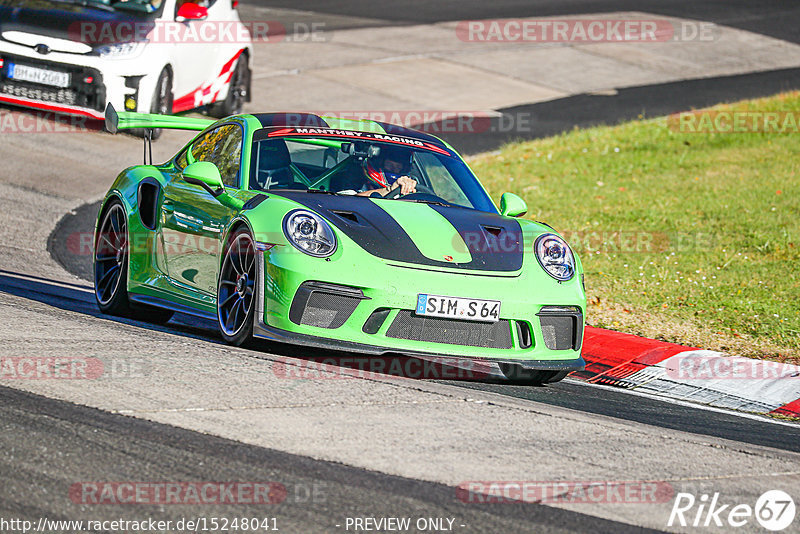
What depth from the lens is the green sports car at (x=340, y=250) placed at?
6180 millimetres

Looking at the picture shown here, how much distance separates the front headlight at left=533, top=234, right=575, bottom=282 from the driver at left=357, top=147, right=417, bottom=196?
0.98m

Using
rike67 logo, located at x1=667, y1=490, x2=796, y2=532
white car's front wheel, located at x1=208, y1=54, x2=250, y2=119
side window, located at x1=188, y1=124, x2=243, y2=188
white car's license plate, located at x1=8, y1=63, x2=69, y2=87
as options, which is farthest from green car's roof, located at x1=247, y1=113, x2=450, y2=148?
white car's front wheel, located at x1=208, y1=54, x2=250, y2=119

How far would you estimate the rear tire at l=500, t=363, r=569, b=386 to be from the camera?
6895mm

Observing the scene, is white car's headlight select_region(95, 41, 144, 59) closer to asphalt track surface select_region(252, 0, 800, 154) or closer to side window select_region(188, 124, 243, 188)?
asphalt track surface select_region(252, 0, 800, 154)

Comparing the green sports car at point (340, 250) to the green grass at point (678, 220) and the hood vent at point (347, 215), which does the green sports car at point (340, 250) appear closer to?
the hood vent at point (347, 215)

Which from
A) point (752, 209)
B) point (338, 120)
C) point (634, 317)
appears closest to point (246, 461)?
point (338, 120)

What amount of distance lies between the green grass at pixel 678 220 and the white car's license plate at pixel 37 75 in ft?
15.4

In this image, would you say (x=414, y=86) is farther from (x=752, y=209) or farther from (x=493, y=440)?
(x=493, y=440)

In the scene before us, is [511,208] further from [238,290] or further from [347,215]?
[238,290]

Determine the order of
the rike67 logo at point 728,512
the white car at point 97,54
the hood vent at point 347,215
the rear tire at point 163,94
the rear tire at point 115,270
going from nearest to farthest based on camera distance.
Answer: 1. the rike67 logo at point 728,512
2. the hood vent at point 347,215
3. the rear tire at point 115,270
4. the white car at point 97,54
5. the rear tire at point 163,94

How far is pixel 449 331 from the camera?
627cm

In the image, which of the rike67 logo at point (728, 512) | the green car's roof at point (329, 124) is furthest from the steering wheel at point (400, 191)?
the rike67 logo at point (728, 512)

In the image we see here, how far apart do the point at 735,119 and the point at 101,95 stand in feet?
30.3

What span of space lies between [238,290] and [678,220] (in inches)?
262
